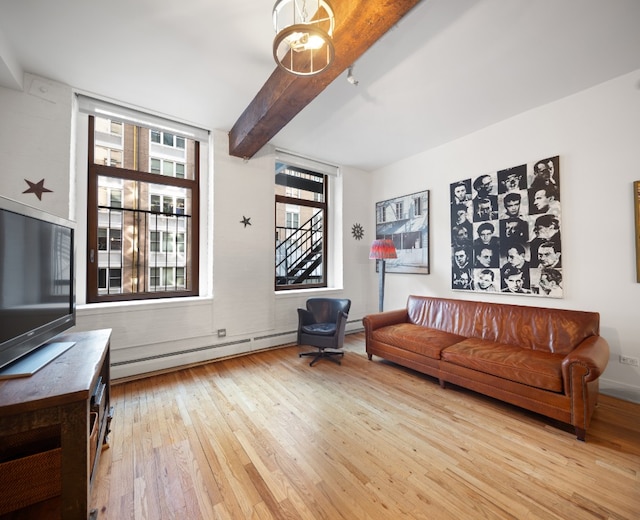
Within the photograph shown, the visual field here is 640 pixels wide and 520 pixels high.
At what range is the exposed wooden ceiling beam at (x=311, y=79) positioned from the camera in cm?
154

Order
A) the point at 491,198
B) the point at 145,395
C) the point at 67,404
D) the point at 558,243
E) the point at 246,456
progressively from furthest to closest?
the point at 491,198 < the point at 558,243 < the point at 145,395 < the point at 246,456 < the point at 67,404

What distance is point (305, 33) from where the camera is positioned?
1.42 meters

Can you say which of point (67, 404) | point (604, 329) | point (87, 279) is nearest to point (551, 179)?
point (604, 329)

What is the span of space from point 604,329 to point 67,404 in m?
4.03

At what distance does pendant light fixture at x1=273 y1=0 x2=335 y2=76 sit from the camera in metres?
1.37

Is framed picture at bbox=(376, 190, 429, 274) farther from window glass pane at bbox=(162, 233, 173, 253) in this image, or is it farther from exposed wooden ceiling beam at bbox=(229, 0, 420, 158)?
window glass pane at bbox=(162, 233, 173, 253)

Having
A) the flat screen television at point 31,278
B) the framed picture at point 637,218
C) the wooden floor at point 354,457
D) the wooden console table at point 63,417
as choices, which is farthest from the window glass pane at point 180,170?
the framed picture at point 637,218

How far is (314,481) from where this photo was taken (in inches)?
59.9

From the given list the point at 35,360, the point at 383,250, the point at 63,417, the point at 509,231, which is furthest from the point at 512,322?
the point at 35,360

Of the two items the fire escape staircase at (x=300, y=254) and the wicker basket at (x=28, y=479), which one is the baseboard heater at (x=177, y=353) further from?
the wicker basket at (x=28, y=479)

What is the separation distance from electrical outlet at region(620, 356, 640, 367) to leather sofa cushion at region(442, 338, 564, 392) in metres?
0.73

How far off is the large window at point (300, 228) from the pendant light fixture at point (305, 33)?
237 centimetres

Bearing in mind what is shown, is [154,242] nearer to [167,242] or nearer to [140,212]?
[167,242]

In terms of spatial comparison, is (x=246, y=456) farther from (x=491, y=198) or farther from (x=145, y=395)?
(x=491, y=198)
